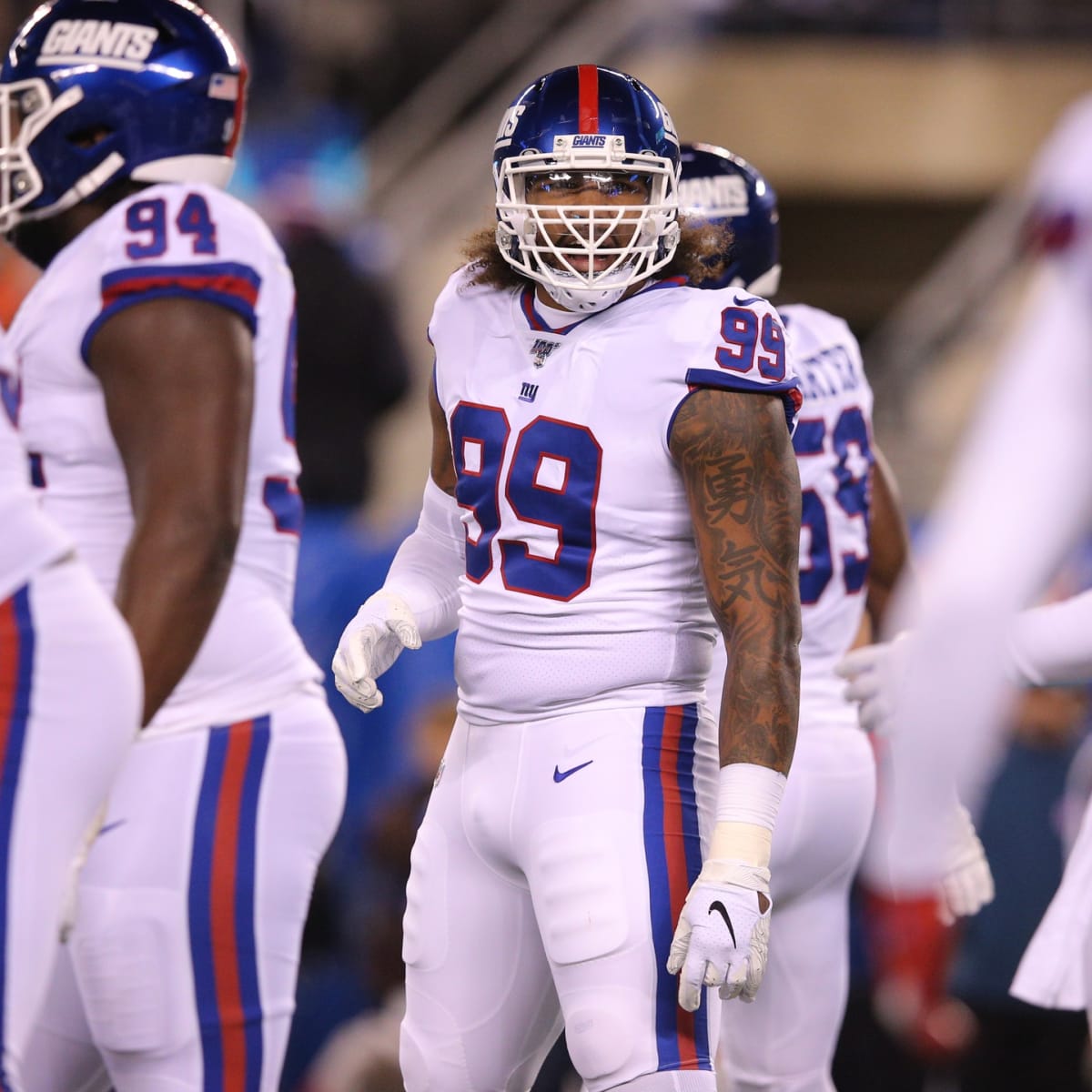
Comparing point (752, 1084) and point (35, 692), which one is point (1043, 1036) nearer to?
point (752, 1084)

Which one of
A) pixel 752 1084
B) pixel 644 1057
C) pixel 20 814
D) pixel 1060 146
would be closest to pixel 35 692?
pixel 20 814

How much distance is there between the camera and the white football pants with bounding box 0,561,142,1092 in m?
2.17

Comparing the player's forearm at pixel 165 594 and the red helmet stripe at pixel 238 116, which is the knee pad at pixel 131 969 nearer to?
the player's forearm at pixel 165 594

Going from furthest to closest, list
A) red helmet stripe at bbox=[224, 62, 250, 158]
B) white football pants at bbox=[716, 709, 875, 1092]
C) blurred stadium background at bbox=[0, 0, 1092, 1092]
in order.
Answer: blurred stadium background at bbox=[0, 0, 1092, 1092]
white football pants at bbox=[716, 709, 875, 1092]
red helmet stripe at bbox=[224, 62, 250, 158]

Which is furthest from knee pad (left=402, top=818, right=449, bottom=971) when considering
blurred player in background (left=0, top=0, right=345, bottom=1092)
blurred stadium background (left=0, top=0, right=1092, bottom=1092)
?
blurred stadium background (left=0, top=0, right=1092, bottom=1092)

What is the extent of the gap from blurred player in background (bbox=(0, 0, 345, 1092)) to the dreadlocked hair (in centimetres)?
30

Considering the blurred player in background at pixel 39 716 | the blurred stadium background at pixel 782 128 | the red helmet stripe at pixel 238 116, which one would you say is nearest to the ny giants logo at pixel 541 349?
the red helmet stripe at pixel 238 116

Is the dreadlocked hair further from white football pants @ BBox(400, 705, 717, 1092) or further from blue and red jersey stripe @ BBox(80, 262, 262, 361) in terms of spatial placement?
white football pants @ BBox(400, 705, 717, 1092)

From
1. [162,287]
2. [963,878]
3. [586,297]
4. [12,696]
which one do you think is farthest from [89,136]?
[963,878]

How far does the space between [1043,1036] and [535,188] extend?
3632 mm

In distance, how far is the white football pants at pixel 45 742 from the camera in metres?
2.17

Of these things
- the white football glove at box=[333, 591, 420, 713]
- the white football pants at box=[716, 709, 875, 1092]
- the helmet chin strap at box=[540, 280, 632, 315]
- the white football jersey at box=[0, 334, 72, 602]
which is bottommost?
the white football pants at box=[716, 709, 875, 1092]

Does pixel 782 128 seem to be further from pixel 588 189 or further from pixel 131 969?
pixel 131 969

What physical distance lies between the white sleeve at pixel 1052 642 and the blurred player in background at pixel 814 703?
484 mm
